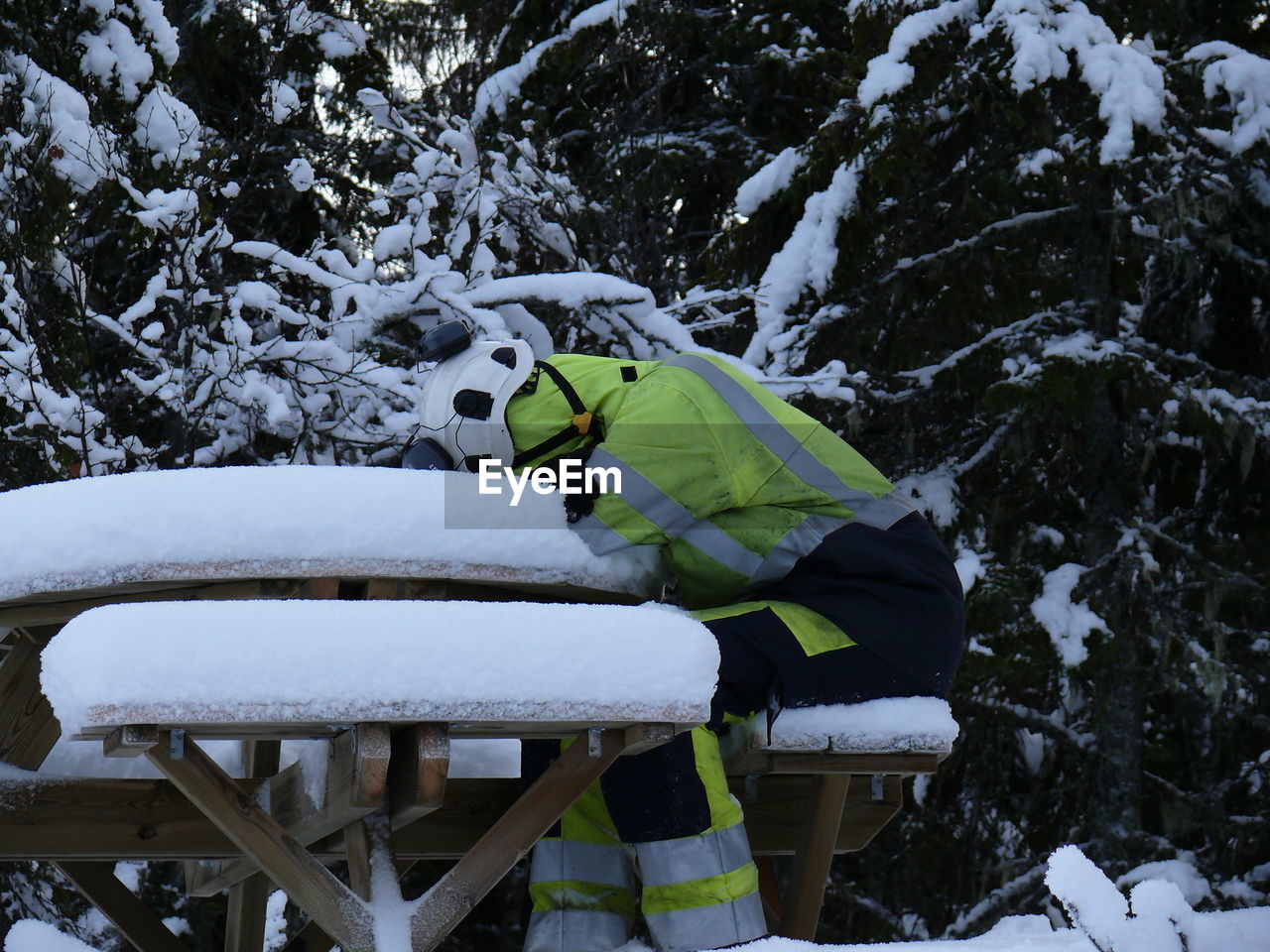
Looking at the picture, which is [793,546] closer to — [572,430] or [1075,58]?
[572,430]

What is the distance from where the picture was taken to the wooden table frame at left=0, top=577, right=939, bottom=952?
285 cm

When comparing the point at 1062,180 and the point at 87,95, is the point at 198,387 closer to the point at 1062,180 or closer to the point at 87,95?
the point at 87,95

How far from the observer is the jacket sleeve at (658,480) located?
335 centimetres

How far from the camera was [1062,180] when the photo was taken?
9078 mm

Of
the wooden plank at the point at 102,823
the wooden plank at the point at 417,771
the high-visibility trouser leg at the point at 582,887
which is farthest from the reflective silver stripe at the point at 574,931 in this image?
Answer: the wooden plank at the point at 102,823

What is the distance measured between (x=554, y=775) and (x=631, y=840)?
0.35 meters

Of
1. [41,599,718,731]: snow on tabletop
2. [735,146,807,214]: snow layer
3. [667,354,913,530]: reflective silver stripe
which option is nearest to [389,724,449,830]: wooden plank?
[41,599,718,731]: snow on tabletop

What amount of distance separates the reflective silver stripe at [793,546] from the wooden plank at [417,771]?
963 mm

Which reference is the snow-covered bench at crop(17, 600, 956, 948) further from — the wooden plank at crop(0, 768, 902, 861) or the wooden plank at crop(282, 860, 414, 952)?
the wooden plank at crop(282, 860, 414, 952)

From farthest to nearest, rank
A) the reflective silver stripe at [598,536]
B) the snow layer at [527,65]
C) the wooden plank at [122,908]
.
→ the snow layer at [527,65] → the wooden plank at [122,908] → the reflective silver stripe at [598,536]

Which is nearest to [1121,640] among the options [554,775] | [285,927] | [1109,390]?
[1109,390]

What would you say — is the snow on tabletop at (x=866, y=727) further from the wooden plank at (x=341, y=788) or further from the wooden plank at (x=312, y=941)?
the wooden plank at (x=312, y=941)

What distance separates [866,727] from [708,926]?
659 millimetres

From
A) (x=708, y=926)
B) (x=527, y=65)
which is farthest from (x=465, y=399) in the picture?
(x=527, y=65)
